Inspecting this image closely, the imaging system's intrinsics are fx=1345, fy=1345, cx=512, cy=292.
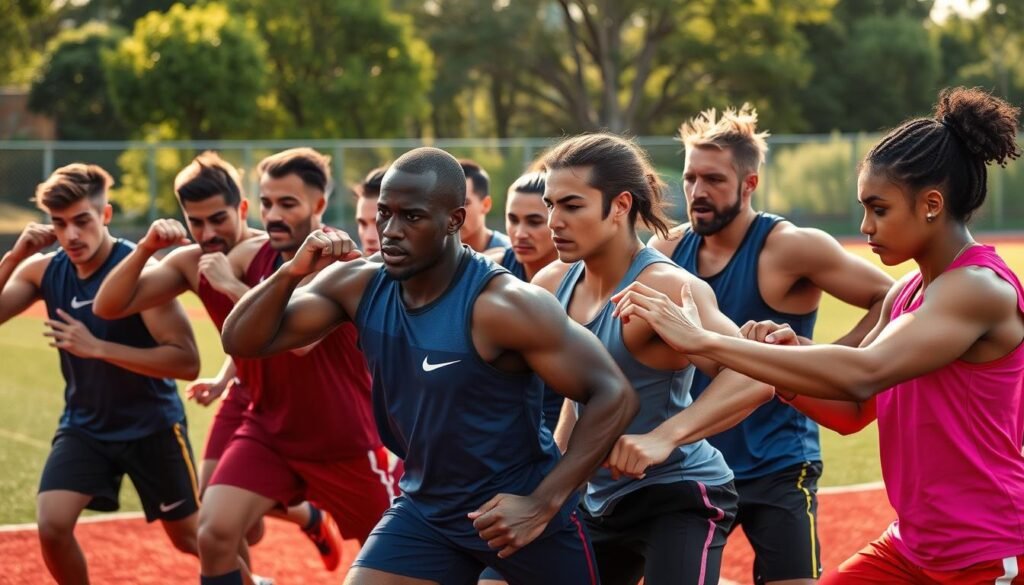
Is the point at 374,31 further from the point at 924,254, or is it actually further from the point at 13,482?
the point at 924,254

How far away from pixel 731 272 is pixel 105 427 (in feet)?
11.5

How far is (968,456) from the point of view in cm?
421

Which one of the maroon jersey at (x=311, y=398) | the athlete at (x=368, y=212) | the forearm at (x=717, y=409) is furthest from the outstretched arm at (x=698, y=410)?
the athlete at (x=368, y=212)

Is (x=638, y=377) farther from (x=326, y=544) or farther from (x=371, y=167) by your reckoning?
(x=371, y=167)

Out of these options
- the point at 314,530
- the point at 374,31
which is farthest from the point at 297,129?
the point at 314,530

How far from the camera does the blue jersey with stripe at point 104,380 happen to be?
7.35 meters

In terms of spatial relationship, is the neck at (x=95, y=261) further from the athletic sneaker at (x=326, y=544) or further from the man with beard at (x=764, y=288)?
the man with beard at (x=764, y=288)

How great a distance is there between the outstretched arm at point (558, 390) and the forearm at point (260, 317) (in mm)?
810

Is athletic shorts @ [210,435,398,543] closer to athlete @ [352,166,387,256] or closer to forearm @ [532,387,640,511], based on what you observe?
athlete @ [352,166,387,256]

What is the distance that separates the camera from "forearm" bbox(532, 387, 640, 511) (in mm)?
4371

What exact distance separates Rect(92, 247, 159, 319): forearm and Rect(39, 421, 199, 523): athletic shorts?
0.76m

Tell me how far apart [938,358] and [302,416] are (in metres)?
3.75

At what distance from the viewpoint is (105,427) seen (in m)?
7.36

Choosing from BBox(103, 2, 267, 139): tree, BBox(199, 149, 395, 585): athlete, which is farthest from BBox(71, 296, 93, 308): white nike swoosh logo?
BBox(103, 2, 267, 139): tree
